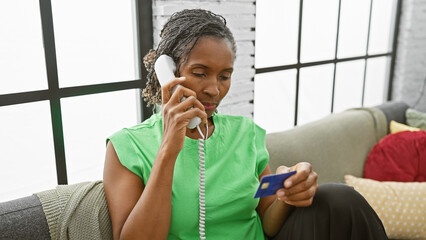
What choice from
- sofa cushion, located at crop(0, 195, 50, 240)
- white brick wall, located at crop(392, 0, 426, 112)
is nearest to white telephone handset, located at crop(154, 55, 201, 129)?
sofa cushion, located at crop(0, 195, 50, 240)

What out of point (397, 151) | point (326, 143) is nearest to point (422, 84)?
point (397, 151)

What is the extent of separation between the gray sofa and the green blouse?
0.17 m

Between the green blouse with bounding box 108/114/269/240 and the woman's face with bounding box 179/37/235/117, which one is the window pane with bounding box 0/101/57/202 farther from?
the woman's face with bounding box 179/37/235/117

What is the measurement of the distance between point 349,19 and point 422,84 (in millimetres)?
1079

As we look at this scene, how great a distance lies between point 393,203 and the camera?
1794 millimetres

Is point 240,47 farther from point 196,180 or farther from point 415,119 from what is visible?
point 415,119

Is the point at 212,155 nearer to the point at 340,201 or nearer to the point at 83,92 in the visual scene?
the point at 340,201

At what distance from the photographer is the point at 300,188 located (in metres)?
1.00

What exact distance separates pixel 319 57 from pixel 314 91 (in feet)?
0.81

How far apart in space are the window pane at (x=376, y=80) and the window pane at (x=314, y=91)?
0.55 metres

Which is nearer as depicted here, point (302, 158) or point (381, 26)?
point (302, 158)

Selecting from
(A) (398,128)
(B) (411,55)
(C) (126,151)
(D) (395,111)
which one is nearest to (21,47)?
(C) (126,151)

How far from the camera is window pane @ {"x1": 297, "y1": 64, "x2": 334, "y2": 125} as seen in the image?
265 centimetres

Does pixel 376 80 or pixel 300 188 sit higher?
pixel 300 188
